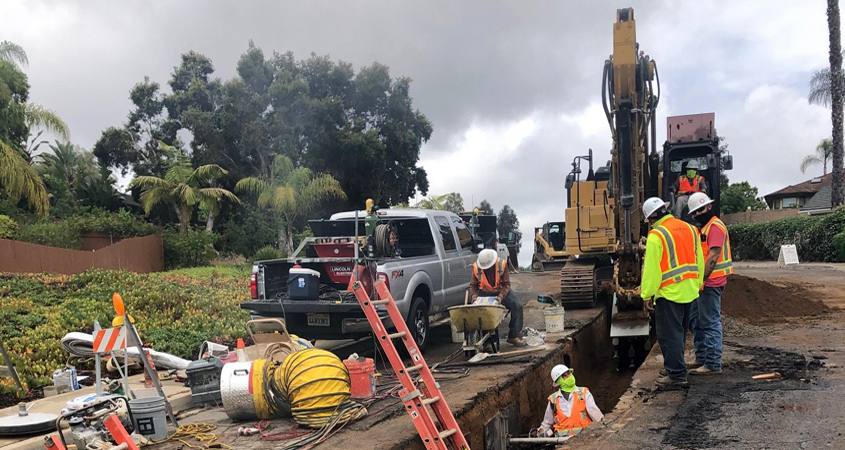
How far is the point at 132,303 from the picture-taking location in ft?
35.7

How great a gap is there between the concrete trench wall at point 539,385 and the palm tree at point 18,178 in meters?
14.7

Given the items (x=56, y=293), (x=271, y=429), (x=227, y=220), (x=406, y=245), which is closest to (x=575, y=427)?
(x=271, y=429)

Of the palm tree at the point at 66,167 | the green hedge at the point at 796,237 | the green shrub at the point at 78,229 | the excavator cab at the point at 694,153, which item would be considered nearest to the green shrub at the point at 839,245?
the green hedge at the point at 796,237

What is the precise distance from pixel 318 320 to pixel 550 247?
57.0 ft

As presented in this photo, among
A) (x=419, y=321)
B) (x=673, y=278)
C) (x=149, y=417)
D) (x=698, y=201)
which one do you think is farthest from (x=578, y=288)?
(x=149, y=417)

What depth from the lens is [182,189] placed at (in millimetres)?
22359

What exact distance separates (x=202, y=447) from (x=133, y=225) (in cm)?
1780

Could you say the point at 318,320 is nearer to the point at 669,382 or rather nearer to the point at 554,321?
the point at 554,321

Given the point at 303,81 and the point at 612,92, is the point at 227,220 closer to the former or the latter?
the point at 303,81

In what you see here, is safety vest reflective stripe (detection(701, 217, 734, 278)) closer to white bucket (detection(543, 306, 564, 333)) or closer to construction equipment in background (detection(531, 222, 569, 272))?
white bucket (detection(543, 306, 564, 333))

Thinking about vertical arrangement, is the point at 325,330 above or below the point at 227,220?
below

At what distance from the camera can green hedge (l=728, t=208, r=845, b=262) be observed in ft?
74.4

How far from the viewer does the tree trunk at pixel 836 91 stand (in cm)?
2473

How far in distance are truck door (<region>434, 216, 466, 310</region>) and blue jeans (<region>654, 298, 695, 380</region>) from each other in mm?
3725
